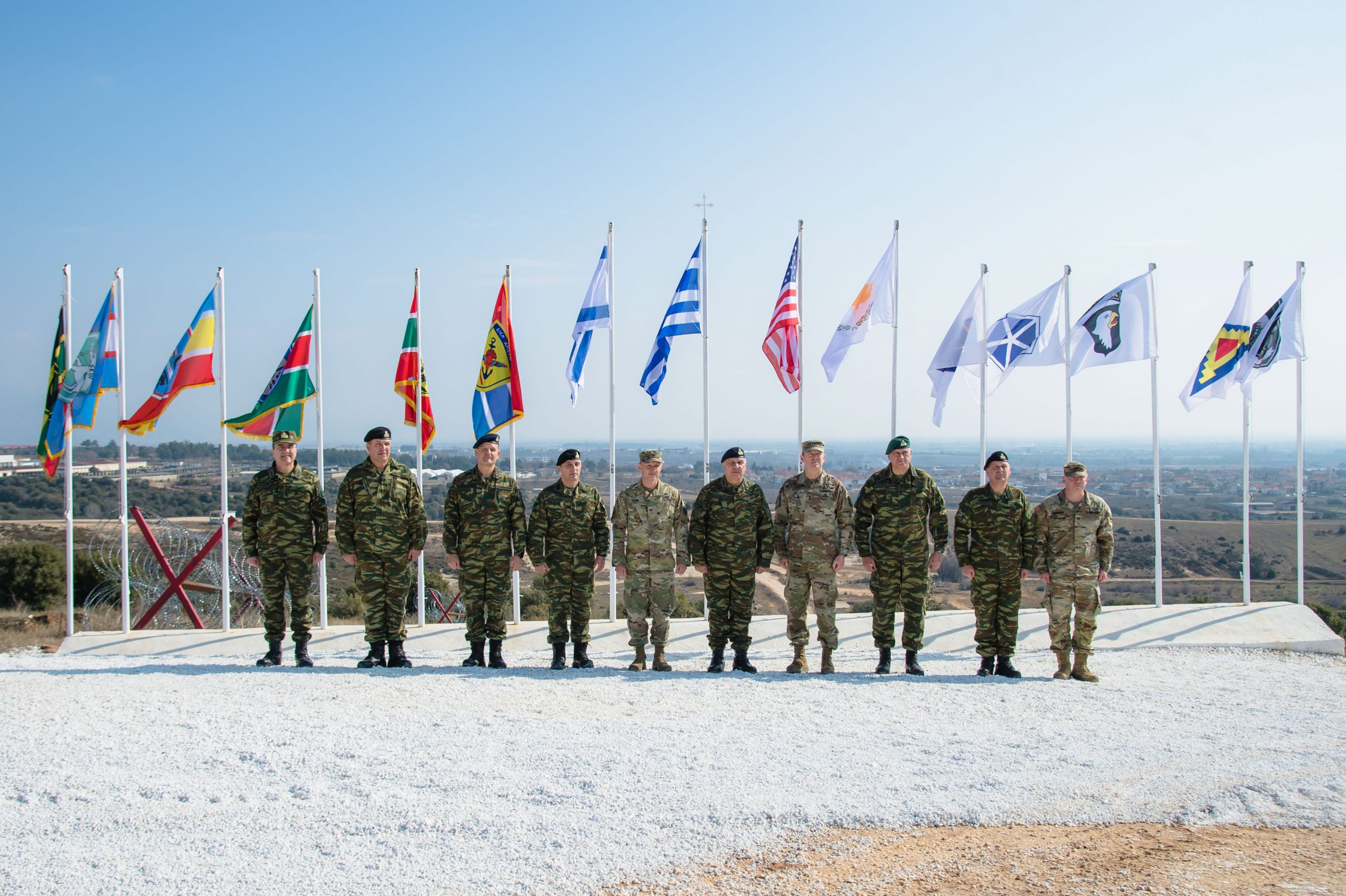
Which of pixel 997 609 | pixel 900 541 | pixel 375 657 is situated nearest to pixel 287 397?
pixel 375 657

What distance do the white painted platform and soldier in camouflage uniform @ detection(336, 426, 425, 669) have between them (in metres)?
1.09

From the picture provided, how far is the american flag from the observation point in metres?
10.4

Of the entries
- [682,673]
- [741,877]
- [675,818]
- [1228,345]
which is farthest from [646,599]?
[1228,345]

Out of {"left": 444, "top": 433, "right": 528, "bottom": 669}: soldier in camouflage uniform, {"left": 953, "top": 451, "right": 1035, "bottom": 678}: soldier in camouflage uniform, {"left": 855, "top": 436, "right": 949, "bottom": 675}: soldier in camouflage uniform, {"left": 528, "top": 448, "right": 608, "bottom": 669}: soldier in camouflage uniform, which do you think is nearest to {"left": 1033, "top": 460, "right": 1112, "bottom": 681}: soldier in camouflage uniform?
{"left": 953, "top": 451, "right": 1035, "bottom": 678}: soldier in camouflage uniform

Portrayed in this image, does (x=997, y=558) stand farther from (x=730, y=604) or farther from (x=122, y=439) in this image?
(x=122, y=439)

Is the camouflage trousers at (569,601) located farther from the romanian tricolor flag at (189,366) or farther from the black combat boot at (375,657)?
the romanian tricolor flag at (189,366)

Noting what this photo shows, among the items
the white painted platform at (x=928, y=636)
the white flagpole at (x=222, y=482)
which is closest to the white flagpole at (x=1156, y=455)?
the white painted platform at (x=928, y=636)

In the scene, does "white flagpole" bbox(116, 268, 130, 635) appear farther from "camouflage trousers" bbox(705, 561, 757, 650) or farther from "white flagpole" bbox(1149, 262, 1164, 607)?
"white flagpole" bbox(1149, 262, 1164, 607)

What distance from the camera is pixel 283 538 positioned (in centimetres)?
776

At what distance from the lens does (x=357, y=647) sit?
29.8 ft

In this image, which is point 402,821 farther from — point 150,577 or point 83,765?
point 150,577

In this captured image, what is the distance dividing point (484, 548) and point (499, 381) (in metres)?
2.81

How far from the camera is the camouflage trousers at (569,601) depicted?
25.4 ft

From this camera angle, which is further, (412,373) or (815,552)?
(412,373)
